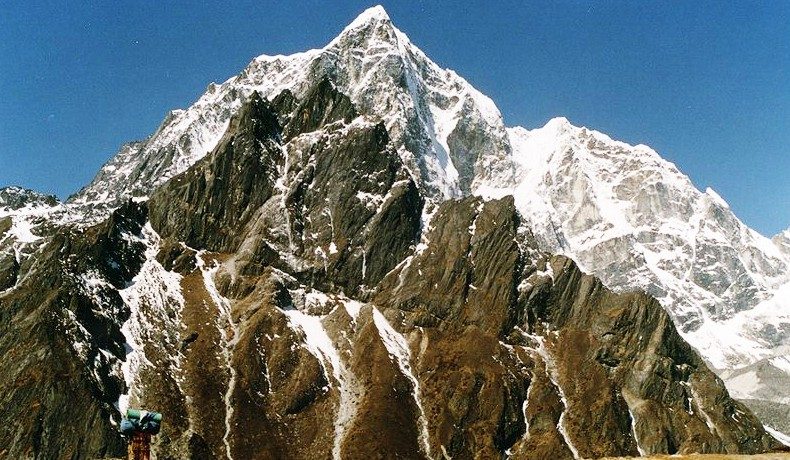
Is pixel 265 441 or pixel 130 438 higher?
pixel 265 441

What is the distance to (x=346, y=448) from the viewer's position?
655 feet

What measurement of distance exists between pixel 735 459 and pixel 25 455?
16937 centimetres

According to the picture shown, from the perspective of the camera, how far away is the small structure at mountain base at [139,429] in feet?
100

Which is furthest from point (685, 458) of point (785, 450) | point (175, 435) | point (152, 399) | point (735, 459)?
point (152, 399)

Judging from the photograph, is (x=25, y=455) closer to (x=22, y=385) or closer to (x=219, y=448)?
(x=22, y=385)

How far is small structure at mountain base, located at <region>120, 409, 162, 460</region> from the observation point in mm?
30516

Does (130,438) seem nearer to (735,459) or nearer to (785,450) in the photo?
(735,459)

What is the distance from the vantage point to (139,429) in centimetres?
3103

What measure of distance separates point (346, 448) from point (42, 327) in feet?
282

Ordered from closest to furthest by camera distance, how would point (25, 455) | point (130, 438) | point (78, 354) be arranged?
point (130, 438), point (25, 455), point (78, 354)

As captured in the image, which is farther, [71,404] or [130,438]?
[71,404]

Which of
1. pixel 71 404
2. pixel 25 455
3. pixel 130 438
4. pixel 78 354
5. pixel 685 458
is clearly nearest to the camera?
pixel 130 438

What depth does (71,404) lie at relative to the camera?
18125 cm

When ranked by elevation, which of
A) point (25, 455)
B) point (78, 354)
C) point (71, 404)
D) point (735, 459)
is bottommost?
point (735, 459)
